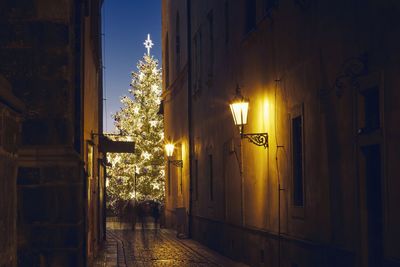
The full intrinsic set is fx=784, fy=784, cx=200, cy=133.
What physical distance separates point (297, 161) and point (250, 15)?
17.4 feet

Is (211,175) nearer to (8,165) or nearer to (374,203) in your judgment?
(374,203)

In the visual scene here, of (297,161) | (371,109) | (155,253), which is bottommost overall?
(155,253)

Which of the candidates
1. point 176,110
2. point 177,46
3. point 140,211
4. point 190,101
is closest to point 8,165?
point 190,101

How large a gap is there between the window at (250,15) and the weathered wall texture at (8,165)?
42.4 feet

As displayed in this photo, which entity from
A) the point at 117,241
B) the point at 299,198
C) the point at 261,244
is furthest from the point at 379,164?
the point at 117,241

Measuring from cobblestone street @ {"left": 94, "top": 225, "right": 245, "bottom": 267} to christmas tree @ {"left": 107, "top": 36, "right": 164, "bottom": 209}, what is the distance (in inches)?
849

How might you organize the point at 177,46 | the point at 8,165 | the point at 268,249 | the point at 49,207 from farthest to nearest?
the point at 177,46
the point at 268,249
the point at 49,207
the point at 8,165

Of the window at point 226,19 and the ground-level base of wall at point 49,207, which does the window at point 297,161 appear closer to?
the ground-level base of wall at point 49,207

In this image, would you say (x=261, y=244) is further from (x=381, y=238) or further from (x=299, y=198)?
(x=381, y=238)

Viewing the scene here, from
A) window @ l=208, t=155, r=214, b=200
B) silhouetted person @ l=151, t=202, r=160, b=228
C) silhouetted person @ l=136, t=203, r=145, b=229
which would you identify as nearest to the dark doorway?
window @ l=208, t=155, r=214, b=200

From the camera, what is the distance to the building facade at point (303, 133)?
29.2 feet

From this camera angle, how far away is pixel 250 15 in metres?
17.6

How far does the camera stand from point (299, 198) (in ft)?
43.5

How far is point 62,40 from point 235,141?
29.1 ft
